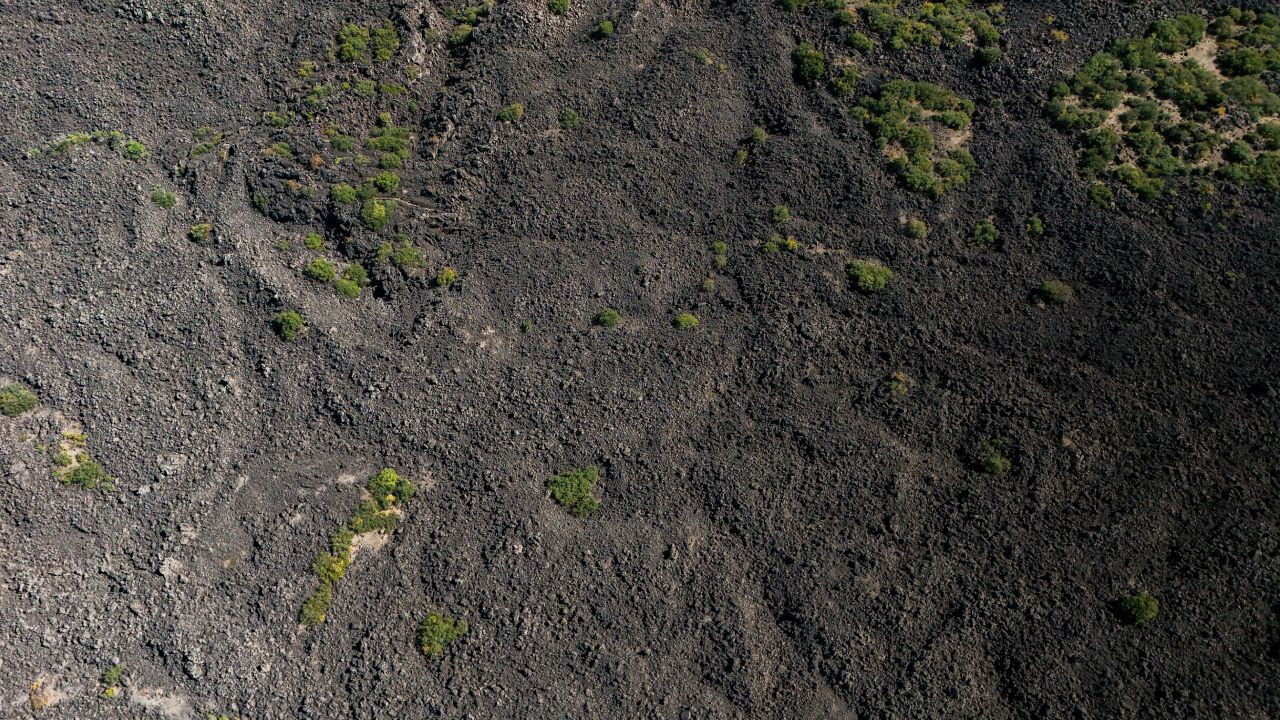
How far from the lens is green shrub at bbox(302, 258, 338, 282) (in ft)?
144

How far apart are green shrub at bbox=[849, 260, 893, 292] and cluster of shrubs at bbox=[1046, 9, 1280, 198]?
13.4 m

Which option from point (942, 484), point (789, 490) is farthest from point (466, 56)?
point (942, 484)

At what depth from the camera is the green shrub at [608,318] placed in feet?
139

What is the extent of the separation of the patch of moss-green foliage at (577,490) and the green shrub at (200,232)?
80.5 ft

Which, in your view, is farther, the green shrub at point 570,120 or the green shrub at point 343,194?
the green shrub at point 570,120

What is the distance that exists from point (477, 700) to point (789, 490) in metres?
16.3

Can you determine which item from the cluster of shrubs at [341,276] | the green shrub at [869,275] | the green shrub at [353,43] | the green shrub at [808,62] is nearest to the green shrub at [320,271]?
the cluster of shrubs at [341,276]

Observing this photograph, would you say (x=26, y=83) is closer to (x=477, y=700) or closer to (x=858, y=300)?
(x=477, y=700)

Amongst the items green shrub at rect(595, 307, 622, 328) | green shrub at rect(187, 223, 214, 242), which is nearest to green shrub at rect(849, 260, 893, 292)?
green shrub at rect(595, 307, 622, 328)

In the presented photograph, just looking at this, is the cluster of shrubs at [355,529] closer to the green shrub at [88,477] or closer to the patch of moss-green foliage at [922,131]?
the green shrub at [88,477]

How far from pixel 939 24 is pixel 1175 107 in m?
15.0

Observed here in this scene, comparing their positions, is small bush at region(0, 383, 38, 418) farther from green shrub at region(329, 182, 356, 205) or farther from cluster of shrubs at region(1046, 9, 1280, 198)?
cluster of shrubs at region(1046, 9, 1280, 198)

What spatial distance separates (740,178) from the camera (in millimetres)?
47969

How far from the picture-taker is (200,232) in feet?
145
